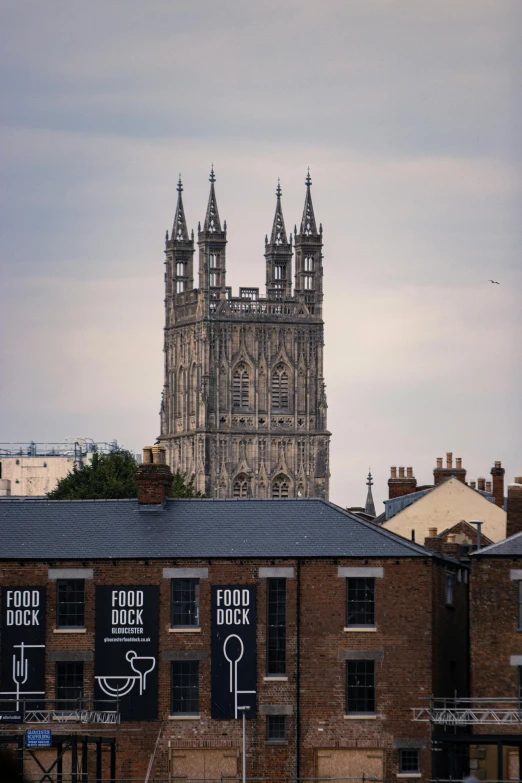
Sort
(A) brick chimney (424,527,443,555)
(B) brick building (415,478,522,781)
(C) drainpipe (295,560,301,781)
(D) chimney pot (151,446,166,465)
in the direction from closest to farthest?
(B) brick building (415,478,522,781) → (C) drainpipe (295,560,301,781) → (D) chimney pot (151,446,166,465) → (A) brick chimney (424,527,443,555)

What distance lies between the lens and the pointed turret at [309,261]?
19125cm

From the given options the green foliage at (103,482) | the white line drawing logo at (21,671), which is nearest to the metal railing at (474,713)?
the white line drawing logo at (21,671)

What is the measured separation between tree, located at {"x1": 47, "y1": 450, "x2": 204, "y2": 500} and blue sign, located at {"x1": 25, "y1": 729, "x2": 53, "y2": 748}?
5949cm

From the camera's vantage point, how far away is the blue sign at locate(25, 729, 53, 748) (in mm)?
48094

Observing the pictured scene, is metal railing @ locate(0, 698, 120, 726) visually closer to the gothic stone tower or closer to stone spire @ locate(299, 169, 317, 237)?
the gothic stone tower

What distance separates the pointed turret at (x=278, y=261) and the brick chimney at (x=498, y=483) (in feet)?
307

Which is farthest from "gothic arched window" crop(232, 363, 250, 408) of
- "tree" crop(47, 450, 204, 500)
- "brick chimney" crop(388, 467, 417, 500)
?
"brick chimney" crop(388, 467, 417, 500)

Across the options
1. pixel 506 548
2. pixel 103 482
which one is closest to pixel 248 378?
pixel 103 482

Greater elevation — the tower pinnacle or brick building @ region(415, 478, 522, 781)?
the tower pinnacle

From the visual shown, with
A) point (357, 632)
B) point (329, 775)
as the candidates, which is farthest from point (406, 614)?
point (329, 775)

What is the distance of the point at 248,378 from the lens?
7446 inches

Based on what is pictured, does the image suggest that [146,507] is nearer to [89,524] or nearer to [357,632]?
[89,524]

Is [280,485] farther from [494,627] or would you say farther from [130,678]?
[494,627]

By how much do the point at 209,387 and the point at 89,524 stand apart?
424 feet
